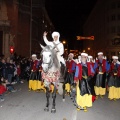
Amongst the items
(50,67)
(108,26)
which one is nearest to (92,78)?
(50,67)

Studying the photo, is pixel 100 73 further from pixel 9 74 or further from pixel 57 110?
pixel 9 74

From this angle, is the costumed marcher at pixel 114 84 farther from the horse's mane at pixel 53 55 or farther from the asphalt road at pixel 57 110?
the horse's mane at pixel 53 55

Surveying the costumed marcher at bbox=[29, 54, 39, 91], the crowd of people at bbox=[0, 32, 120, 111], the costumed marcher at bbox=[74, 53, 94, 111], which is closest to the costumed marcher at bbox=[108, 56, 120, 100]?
the crowd of people at bbox=[0, 32, 120, 111]

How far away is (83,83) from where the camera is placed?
10.1 metres

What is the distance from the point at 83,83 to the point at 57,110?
57.4 inches

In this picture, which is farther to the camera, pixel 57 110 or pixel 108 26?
pixel 108 26

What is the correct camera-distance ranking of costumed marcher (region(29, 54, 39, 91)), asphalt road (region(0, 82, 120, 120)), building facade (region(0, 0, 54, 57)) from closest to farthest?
asphalt road (region(0, 82, 120, 120)) → costumed marcher (region(29, 54, 39, 91)) → building facade (region(0, 0, 54, 57))

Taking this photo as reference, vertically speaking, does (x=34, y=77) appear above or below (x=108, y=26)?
below

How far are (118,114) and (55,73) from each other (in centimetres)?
270

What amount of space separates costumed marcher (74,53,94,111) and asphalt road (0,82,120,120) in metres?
0.42

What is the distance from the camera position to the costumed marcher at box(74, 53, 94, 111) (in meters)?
9.95

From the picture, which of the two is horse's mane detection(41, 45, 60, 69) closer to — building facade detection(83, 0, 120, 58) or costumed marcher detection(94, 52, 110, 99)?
costumed marcher detection(94, 52, 110, 99)

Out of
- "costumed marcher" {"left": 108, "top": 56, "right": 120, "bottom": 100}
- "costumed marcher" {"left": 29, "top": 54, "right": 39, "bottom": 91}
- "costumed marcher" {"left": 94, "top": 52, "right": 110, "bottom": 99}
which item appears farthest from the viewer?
"costumed marcher" {"left": 29, "top": 54, "right": 39, "bottom": 91}

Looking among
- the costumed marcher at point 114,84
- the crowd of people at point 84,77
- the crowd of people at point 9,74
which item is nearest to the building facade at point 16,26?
the crowd of people at point 9,74
